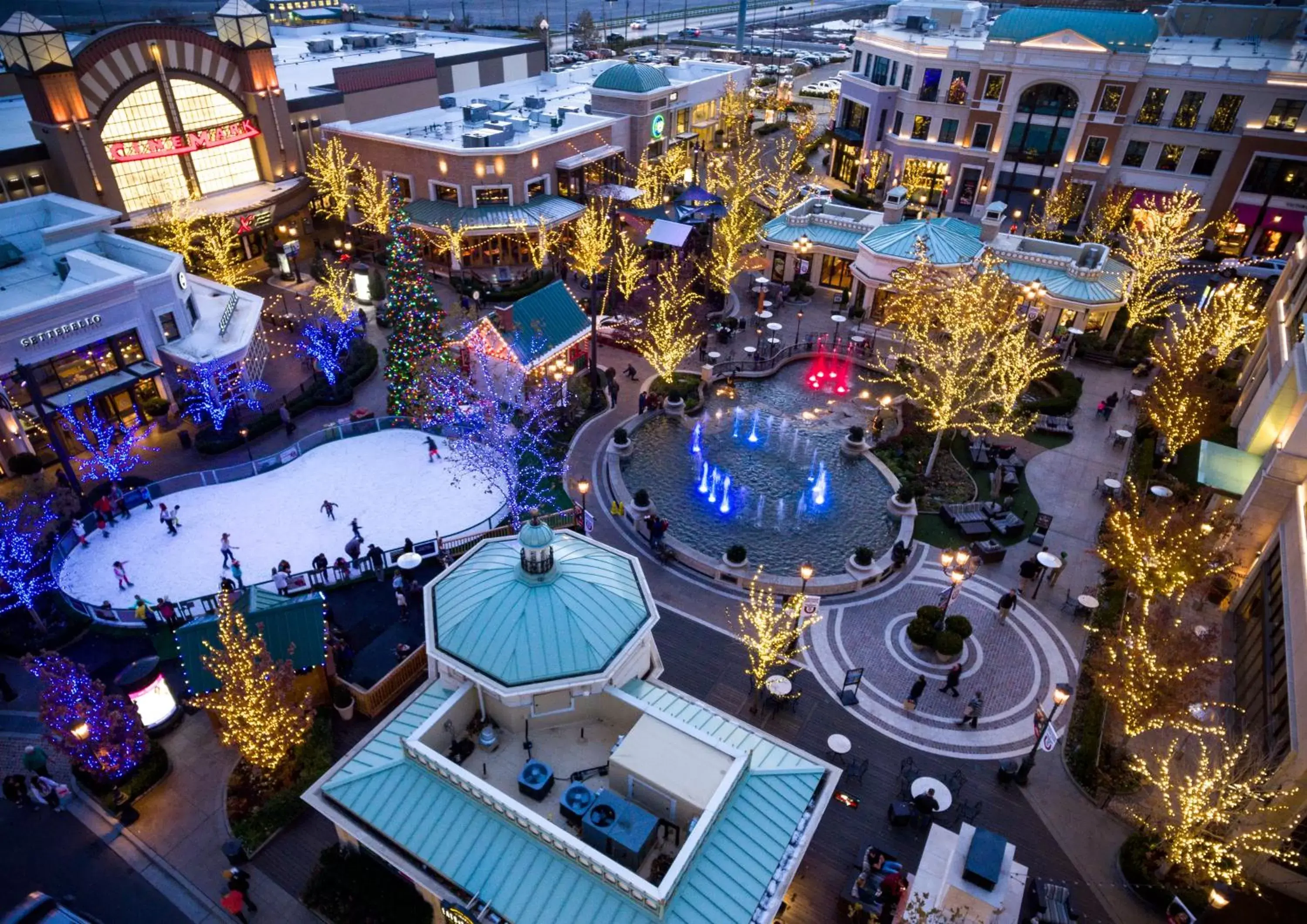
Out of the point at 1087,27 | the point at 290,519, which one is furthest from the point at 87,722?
the point at 1087,27

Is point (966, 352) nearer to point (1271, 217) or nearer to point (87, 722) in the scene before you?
point (87, 722)

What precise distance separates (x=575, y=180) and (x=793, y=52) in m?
99.8

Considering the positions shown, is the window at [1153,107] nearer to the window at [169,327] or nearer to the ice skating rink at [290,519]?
the ice skating rink at [290,519]

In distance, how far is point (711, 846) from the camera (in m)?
16.4

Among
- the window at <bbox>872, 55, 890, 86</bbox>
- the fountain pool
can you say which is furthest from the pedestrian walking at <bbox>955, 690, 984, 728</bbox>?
the window at <bbox>872, 55, 890, 86</bbox>

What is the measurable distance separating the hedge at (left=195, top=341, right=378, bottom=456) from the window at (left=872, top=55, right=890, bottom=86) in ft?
171

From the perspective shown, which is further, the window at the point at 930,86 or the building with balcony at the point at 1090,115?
the window at the point at 930,86

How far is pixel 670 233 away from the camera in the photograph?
55656 mm

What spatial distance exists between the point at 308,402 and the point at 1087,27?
6375cm

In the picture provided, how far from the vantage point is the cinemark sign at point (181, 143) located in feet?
158

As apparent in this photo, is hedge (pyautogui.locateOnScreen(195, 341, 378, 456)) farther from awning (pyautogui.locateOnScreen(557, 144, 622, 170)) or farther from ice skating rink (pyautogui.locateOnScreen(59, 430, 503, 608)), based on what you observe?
awning (pyautogui.locateOnScreen(557, 144, 622, 170))

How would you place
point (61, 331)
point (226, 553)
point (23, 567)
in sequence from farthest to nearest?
point (61, 331) < point (226, 553) < point (23, 567)

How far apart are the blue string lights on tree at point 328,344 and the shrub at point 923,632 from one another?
105 feet

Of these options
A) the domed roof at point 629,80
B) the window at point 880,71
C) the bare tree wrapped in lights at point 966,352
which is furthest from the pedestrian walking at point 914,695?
the window at point 880,71
